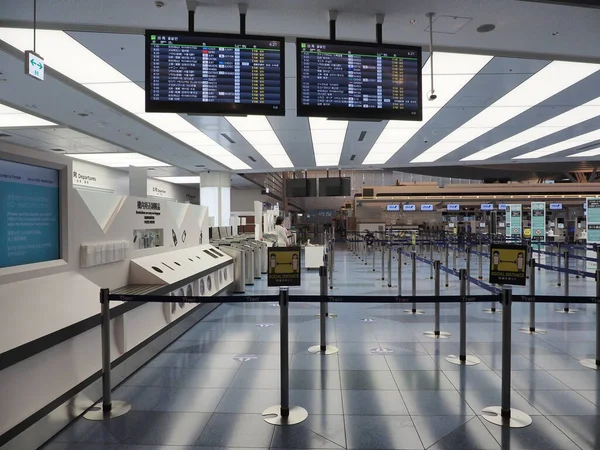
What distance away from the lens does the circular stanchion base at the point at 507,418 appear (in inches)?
114

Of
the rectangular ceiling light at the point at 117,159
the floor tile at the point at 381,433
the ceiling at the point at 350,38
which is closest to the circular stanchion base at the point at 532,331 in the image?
the floor tile at the point at 381,433

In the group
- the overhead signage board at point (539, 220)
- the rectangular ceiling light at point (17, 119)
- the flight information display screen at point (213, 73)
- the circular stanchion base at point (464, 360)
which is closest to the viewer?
the flight information display screen at point (213, 73)

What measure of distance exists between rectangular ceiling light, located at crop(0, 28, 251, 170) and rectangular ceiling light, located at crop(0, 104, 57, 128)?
7.29ft

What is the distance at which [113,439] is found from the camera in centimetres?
272

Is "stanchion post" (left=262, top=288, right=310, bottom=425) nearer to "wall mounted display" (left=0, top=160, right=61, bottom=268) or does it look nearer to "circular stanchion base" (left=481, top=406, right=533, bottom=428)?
"circular stanchion base" (left=481, top=406, right=533, bottom=428)

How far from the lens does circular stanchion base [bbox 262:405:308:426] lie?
293 cm

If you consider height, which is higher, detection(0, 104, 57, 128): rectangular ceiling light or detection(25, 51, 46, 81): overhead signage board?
detection(0, 104, 57, 128): rectangular ceiling light

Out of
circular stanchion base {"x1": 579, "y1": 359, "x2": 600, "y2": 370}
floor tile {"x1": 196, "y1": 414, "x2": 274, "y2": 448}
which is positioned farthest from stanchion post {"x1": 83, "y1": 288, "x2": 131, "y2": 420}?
circular stanchion base {"x1": 579, "y1": 359, "x2": 600, "y2": 370}

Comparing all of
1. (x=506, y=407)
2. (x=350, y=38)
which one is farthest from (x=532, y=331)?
(x=350, y=38)

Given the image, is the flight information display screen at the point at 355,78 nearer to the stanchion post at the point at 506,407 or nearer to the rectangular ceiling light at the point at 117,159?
the stanchion post at the point at 506,407

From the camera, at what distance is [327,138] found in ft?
34.4

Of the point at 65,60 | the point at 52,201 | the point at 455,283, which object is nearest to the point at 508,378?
the point at 52,201

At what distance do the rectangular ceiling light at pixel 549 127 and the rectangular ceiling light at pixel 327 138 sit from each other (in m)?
4.23

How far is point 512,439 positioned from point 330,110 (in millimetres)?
2955
